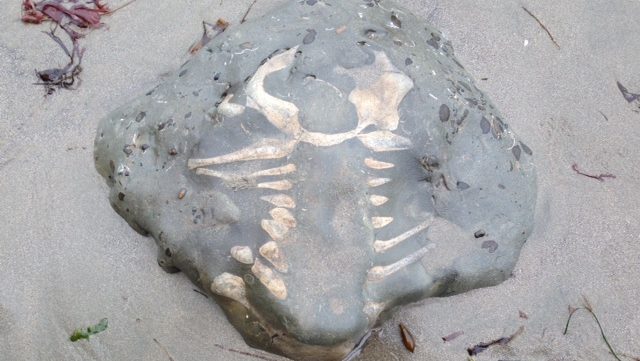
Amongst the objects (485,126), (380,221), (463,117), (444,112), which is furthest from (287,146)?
(485,126)

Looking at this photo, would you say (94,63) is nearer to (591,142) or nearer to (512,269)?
(512,269)

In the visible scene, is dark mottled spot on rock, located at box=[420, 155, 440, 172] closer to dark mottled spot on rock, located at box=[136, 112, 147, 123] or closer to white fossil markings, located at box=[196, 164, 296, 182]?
white fossil markings, located at box=[196, 164, 296, 182]

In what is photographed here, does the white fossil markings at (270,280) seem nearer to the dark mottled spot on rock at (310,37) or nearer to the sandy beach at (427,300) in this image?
the sandy beach at (427,300)

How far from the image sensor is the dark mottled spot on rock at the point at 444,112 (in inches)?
104

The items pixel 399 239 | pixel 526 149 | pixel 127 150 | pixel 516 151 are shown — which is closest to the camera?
pixel 399 239

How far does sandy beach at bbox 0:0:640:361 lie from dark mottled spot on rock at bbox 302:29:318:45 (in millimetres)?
676

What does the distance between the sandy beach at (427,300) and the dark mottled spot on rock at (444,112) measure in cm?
67

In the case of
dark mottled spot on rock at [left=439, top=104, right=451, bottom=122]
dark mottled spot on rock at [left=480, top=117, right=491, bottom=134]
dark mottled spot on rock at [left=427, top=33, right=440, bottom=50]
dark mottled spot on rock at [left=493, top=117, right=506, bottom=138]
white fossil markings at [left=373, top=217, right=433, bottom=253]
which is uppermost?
dark mottled spot on rock at [left=427, top=33, right=440, bottom=50]

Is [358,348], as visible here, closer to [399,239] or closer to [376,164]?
[399,239]

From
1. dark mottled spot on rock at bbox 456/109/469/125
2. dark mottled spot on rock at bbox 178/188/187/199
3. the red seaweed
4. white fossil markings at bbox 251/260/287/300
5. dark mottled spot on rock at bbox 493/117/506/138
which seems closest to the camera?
white fossil markings at bbox 251/260/287/300

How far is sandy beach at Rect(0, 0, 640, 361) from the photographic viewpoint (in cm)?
287

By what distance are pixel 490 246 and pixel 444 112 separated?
0.57 m

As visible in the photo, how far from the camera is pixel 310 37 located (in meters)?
2.70

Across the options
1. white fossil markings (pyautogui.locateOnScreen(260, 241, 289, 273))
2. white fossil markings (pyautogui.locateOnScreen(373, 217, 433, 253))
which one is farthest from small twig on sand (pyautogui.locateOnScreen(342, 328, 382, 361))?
white fossil markings (pyautogui.locateOnScreen(260, 241, 289, 273))
